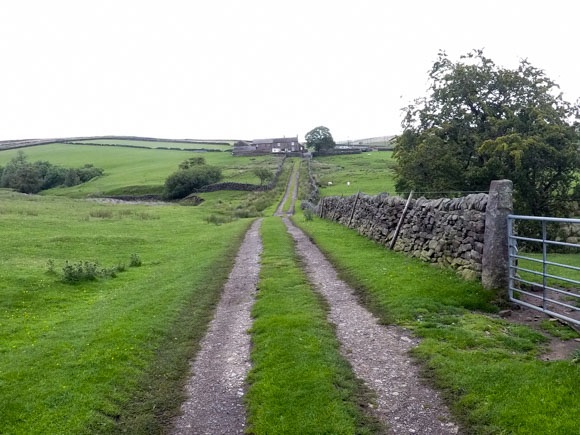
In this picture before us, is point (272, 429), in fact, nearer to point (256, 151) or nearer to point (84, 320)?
point (84, 320)

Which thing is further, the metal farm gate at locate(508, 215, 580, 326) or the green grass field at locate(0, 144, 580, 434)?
the metal farm gate at locate(508, 215, 580, 326)

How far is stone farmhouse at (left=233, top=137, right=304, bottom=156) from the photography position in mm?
146538

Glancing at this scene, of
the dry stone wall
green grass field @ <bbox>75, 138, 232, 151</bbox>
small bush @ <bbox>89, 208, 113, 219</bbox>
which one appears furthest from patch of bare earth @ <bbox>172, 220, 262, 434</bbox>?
green grass field @ <bbox>75, 138, 232, 151</bbox>

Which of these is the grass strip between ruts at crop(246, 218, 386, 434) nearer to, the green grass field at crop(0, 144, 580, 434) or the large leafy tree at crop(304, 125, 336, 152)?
the green grass field at crop(0, 144, 580, 434)

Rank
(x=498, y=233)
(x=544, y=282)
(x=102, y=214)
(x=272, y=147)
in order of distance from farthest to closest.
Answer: (x=272, y=147)
(x=102, y=214)
(x=498, y=233)
(x=544, y=282)

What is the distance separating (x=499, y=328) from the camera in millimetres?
9594

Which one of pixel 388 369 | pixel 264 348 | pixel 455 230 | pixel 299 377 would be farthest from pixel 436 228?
pixel 299 377

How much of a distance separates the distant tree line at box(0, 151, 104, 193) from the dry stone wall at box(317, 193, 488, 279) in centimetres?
10292

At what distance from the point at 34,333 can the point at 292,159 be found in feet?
408

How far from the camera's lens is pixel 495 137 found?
28.5 meters

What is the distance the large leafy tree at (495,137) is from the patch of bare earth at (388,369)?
1740 centimetres

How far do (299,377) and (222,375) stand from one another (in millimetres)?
1518

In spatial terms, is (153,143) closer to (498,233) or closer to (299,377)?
(498,233)

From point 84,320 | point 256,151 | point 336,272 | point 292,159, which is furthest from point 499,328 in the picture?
point 256,151
